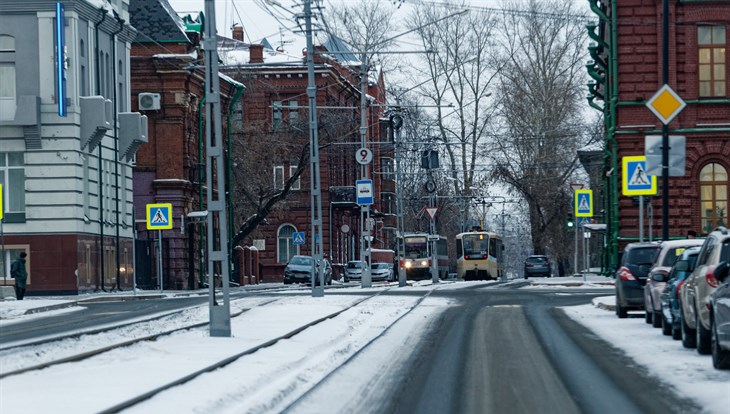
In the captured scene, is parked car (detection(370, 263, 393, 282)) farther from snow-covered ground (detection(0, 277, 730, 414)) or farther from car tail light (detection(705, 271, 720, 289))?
car tail light (detection(705, 271, 720, 289))

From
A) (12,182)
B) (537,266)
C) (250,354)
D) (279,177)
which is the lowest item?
(537,266)

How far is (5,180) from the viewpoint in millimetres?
49000

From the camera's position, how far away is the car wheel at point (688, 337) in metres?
18.7

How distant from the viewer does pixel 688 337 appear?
61.5ft

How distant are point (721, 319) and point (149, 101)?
48.4m

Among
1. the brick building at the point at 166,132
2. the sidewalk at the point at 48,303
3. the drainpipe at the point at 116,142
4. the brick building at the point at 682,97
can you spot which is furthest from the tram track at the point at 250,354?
the brick building at the point at 166,132

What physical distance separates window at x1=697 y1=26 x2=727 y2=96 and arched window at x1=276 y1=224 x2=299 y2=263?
44647 millimetres

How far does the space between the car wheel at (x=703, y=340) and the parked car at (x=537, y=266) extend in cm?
7524

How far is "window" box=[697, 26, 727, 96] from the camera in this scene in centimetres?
4753

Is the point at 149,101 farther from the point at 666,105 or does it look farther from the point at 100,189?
the point at 666,105

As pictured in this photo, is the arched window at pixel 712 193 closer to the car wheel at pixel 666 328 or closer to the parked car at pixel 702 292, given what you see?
the car wheel at pixel 666 328

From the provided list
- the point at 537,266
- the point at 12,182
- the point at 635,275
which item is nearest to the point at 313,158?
the point at 635,275

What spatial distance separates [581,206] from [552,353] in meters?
30.1

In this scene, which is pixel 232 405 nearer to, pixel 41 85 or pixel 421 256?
pixel 41 85
